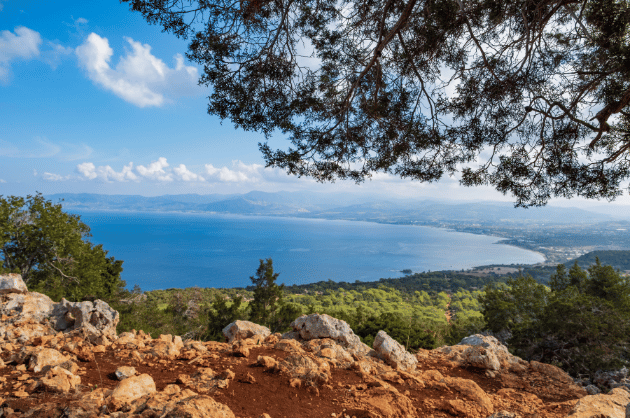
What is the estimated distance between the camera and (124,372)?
294 cm

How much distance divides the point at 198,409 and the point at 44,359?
2.14 metres

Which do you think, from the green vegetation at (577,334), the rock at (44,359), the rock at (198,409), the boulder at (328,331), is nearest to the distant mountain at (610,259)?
the green vegetation at (577,334)

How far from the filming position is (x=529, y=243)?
14100cm

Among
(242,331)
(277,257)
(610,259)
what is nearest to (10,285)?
(242,331)

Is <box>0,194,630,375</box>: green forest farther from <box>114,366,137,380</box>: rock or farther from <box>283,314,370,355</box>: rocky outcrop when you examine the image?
<box>114,366,137,380</box>: rock

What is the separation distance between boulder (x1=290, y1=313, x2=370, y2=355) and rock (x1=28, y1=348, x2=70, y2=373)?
122 inches

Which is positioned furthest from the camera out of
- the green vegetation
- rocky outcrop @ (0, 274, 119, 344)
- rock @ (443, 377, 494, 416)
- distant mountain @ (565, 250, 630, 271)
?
distant mountain @ (565, 250, 630, 271)

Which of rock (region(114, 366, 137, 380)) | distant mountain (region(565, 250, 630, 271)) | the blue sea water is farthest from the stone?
distant mountain (region(565, 250, 630, 271))

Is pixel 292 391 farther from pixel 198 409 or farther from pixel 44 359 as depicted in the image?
pixel 44 359

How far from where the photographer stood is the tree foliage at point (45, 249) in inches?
450

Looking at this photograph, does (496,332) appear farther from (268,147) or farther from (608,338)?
(268,147)

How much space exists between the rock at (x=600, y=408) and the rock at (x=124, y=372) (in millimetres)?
3880

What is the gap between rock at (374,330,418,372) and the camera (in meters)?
3.94

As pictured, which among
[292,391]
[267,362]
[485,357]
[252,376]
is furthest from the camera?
[485,357]
